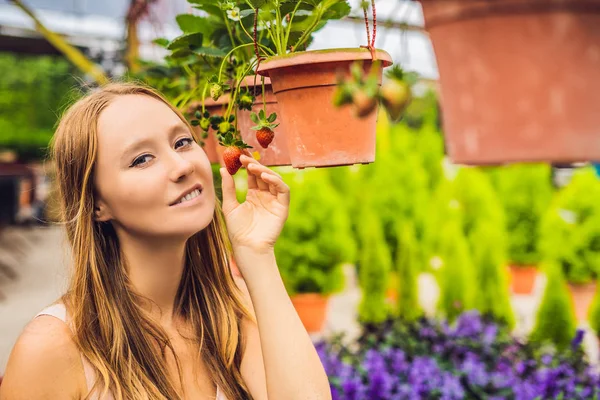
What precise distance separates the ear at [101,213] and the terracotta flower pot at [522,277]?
535cm

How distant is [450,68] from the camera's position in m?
0.80

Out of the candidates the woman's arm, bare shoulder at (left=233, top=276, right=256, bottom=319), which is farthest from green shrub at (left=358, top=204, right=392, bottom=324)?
the woman's arm

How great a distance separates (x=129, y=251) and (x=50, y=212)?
262 millimetres

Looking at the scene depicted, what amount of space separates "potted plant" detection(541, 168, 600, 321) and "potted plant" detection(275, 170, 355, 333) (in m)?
1.37

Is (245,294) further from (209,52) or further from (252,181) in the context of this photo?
(209,52)

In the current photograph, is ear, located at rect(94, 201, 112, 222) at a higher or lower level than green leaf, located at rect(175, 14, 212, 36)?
lower

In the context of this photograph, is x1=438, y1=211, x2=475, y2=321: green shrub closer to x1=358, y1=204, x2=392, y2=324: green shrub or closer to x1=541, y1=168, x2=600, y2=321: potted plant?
x1=358, y1=204, x2=392, y2=324: green shrub

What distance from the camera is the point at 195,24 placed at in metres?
1.28

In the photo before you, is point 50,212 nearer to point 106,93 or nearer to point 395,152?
point 106,93

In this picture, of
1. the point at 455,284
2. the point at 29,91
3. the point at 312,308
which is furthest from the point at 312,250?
the point at 29,91

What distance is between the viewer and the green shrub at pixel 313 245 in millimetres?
4574

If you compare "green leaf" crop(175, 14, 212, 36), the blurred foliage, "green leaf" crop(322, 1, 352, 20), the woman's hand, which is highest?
the blurred foliage

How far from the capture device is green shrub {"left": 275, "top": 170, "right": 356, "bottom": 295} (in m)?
4.57

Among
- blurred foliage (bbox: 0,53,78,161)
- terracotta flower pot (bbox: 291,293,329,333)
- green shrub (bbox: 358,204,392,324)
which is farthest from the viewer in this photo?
blurred foliage (bbox: 0,53,78,161)
